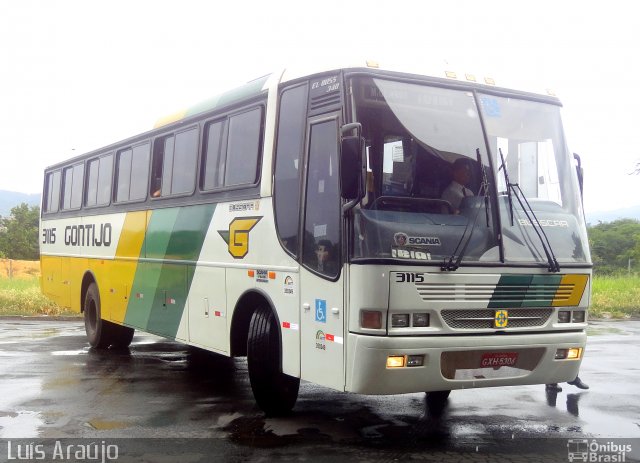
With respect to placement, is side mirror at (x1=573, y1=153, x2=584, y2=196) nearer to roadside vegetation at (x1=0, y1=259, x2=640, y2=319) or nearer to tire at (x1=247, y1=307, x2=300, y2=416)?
tire at (x1=247, y1=307, x2=300, y2=416)

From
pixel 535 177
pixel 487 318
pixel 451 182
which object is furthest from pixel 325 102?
pixel 487 318

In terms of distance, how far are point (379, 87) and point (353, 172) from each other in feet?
3.03

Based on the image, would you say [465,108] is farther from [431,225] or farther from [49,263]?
[49,263]

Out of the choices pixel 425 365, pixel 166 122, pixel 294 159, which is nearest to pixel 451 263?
pixel 425 365

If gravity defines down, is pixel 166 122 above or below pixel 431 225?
above

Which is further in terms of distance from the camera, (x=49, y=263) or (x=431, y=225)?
(x=49, y=263)

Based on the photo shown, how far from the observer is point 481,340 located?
692 centimetres

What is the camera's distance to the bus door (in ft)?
22.8

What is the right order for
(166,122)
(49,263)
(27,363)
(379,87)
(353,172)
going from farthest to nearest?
(49,263)
(27,363)
(166,122)
(379,87)
(353,172)

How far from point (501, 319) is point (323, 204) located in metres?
1.81

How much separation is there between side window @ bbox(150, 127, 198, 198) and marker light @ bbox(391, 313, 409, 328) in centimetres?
420

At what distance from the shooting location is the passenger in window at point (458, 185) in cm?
704
